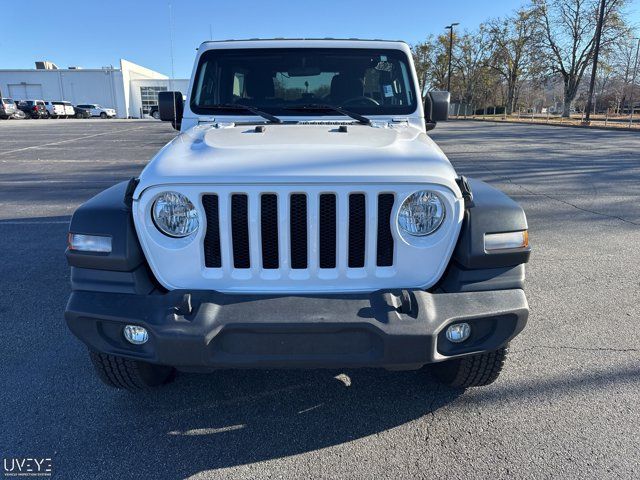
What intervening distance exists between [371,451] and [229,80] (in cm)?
291

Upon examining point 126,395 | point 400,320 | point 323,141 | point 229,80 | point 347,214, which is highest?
point 229,80

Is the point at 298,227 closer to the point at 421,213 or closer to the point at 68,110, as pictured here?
the point at 421,213

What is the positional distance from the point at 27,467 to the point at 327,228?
1.82 meters

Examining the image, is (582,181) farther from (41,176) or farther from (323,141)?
(41,176)

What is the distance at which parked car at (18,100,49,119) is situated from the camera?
155 ft

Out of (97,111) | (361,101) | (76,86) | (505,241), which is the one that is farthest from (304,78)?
(76,86)

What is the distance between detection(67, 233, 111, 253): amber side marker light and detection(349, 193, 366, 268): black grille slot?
1.15 m

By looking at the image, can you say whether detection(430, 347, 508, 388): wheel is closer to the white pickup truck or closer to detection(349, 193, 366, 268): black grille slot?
detection(349, 193, 366, 268): black grille slot

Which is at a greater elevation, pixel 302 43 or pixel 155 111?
pixel 302 43

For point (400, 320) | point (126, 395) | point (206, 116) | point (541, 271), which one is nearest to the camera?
point (400, 320)

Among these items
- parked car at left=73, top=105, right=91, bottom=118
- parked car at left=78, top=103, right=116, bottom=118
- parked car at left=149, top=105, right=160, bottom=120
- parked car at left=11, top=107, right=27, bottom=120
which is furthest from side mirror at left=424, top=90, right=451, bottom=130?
parked car at left=78, top=103, right=116, bottom=118

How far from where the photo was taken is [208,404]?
9.00ft

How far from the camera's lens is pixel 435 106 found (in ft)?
12.8

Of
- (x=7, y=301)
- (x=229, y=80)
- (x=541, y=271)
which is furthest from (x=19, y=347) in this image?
(x=541, y=271)
